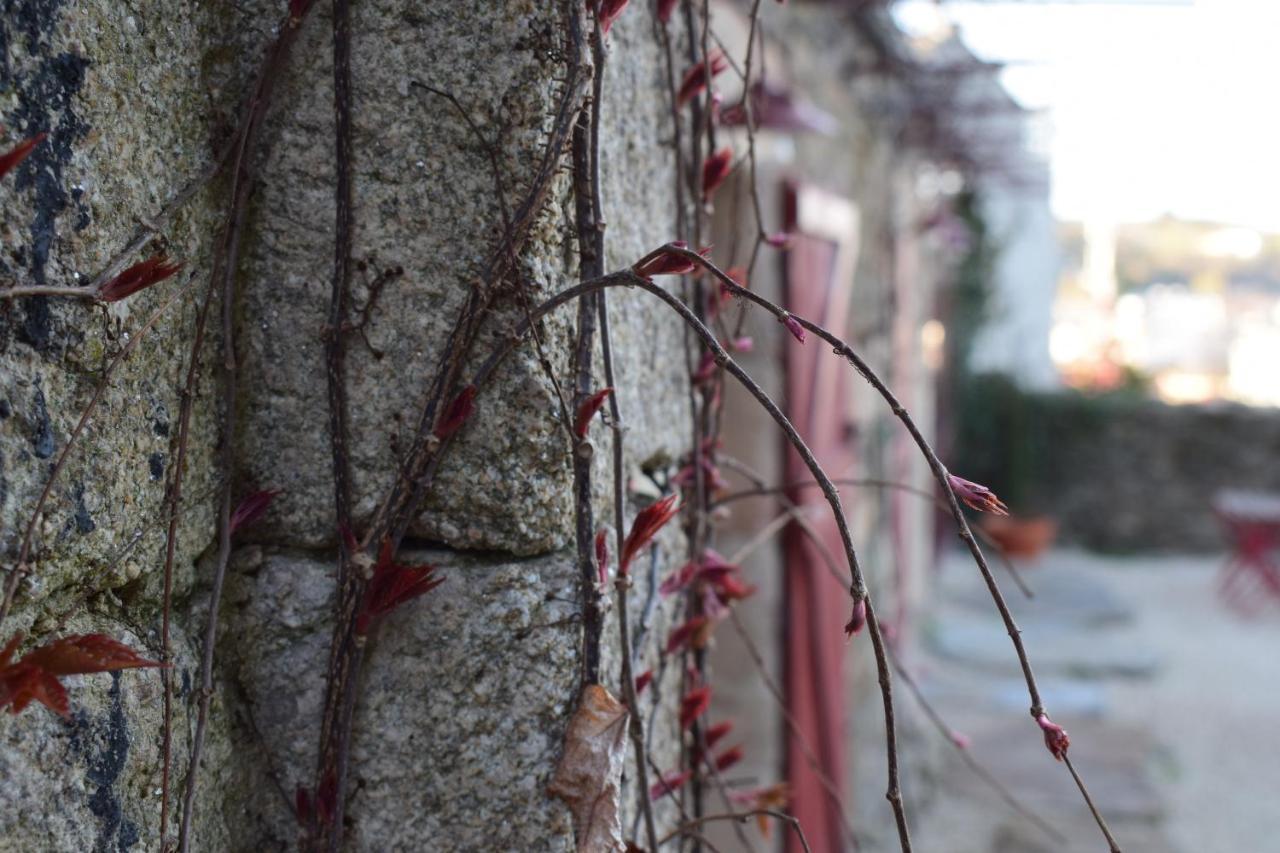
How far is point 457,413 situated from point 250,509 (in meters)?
0.17

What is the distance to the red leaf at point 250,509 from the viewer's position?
77cm

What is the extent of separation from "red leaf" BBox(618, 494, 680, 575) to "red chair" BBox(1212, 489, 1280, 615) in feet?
26.2

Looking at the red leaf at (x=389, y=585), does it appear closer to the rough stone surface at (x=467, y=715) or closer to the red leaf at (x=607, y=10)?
the rough stone surface at (x=467, y=715)

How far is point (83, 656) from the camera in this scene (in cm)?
57

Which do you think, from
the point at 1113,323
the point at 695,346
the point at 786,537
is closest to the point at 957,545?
the point at 786,537

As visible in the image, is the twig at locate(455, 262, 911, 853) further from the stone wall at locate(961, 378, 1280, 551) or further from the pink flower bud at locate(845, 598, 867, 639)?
the stone wall at locate(961, 378, 1280, 551)

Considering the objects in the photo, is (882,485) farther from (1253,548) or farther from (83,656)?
(1253,548)

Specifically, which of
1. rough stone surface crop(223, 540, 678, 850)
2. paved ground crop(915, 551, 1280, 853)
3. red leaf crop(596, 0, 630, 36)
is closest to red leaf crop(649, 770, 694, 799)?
rough stone surface crop(223, 540, 678, 850)

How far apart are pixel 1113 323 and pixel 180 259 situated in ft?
99.9

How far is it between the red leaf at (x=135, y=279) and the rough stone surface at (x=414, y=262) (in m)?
0.12

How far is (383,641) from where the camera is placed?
2.53 feet

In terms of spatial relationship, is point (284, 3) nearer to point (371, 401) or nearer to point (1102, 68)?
point (371, 401)

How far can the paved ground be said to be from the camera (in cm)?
384

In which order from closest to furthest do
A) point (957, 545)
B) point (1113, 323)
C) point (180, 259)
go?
point (180, 259) < point (957, 545) < point (1113, 323)
